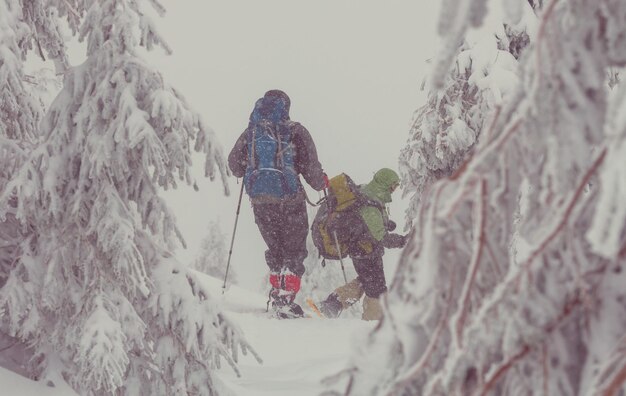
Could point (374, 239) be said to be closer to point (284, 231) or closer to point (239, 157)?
point (284, 231)

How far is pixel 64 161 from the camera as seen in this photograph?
4859 millimetres

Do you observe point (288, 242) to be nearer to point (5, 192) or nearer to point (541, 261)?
point (5, 192)

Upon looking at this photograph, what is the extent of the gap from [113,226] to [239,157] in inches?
177

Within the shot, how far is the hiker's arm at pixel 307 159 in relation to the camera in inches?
334

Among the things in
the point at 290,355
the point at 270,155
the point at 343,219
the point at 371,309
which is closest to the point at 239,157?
the point at 270,155

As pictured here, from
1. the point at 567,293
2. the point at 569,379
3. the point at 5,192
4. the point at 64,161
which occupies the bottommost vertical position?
the point at 569,379

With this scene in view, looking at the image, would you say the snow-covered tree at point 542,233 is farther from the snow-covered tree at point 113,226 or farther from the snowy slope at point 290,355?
the snowy slope at point 290,355

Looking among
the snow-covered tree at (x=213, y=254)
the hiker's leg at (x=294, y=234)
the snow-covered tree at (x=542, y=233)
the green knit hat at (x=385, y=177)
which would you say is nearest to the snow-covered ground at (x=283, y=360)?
the hiker's leg at (x=294, y=234)

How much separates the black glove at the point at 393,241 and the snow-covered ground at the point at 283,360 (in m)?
1.45

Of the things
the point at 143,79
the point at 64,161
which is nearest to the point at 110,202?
the point at 64,161

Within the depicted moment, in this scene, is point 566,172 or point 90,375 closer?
point 566,172

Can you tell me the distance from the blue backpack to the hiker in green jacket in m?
1.27

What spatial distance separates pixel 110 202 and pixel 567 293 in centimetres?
387

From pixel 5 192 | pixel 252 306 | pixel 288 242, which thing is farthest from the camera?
pixel 252 306
